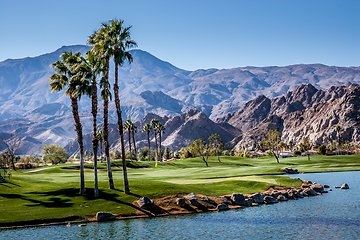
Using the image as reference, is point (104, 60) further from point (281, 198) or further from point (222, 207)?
point (281, 198)

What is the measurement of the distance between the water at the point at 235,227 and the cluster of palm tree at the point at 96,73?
810 cm

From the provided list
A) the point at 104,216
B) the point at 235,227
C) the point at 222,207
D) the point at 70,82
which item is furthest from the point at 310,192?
the point at 70,82

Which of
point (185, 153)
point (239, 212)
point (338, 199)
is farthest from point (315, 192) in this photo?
point (185, 153)

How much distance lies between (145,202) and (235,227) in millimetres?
9364

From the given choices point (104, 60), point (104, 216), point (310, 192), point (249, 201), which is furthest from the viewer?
point (310, 192)

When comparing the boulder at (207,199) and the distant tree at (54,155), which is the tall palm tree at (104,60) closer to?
the boulder at (207,199)

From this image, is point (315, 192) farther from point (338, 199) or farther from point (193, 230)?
point (193, 230)

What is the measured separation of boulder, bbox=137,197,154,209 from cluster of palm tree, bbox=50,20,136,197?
3.35 meters

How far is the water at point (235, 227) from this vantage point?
74.3 feet

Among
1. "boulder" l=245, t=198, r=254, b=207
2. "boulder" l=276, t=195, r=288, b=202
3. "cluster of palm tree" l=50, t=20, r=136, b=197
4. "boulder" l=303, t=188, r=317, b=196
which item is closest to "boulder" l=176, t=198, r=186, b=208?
"cluster of palm tree" l=50, t=20, r=136, b=197

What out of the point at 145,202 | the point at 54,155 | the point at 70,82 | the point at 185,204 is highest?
the point at 70,82

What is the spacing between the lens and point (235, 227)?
81.5ft

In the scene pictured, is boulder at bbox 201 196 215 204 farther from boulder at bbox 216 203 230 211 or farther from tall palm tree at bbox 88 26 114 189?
tall palm tree at bbox 88 26 114 189

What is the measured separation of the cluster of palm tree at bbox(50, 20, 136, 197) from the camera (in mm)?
32441
